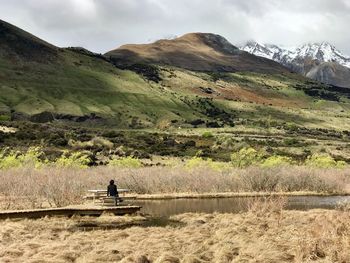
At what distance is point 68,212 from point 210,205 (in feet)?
52.2

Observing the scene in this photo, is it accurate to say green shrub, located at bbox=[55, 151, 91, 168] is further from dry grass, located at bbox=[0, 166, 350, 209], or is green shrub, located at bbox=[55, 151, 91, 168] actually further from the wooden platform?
the wooden platform

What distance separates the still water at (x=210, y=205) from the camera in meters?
45.3

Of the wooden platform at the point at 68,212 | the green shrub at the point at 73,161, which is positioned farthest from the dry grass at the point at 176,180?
the wooden platform at the point at 68,212

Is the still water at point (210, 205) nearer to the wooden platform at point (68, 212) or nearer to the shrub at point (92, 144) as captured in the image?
the wooden platform at point (68, 212)

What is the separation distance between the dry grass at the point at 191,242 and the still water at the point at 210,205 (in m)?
10.3

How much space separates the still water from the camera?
149 ft

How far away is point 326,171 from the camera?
71.4m

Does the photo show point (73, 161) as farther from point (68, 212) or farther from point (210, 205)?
point (68, 212)

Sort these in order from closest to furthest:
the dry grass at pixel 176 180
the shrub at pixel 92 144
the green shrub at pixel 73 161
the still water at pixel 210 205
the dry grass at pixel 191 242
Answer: the dry grass at pixel 191 242, the still water at pixel 210 205, the dry grass at pixel 176 180, the green shrub at pixel 73 161, the shrub at pixel 92 144

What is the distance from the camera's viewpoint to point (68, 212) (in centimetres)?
3834

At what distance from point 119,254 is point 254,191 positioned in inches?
1669

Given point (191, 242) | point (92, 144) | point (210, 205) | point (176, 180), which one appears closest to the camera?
point (191, 242)

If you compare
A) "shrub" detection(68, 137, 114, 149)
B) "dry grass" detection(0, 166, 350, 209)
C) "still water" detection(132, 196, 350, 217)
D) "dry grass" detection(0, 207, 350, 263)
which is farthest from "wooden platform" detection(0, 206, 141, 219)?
"shrub" detection(68, 137, 114, 149)

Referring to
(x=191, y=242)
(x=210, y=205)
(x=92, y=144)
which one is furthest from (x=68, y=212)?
(x=92, y=144)
